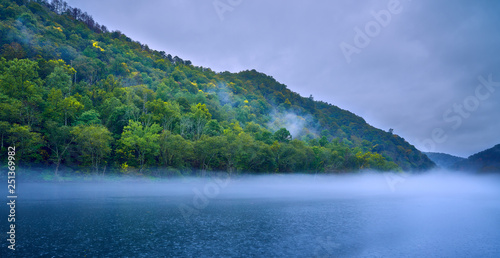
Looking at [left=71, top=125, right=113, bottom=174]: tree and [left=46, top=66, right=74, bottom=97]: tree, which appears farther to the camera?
[left=46, top=66, right=74, bottom=97]: tree

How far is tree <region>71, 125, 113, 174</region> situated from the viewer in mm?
64688

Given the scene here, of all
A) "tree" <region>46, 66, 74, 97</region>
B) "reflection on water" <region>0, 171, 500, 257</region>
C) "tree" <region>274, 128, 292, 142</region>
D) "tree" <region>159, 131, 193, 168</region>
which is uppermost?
"tree" <region>46, 66, 74, 97</region>

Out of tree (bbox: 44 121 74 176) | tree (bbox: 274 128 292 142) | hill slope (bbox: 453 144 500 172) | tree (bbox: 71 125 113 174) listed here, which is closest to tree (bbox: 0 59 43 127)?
tree (bbox: 44 121 74 176)

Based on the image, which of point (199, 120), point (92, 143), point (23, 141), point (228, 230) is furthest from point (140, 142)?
point (228, 230)

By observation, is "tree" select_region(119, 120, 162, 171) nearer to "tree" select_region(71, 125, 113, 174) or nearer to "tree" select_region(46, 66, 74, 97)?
"tree" select_region(71, 125, 113, 174)

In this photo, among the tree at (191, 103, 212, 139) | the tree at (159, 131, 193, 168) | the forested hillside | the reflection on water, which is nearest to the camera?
the reflection on water

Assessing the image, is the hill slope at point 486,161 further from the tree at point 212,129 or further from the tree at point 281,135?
the tree at point 212,129

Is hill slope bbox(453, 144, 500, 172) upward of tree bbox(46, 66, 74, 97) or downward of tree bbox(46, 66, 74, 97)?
downward

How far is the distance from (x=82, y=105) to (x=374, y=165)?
134318 mm

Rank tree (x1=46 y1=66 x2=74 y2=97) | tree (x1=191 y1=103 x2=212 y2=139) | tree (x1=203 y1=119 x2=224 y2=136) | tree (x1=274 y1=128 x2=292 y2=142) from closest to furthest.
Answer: tree (x1=46 y1=66 x2=74 y2=97) < tree (x1=191 y1=103 x2=212 y2=139) < tree (x1=203 y1=119 x2=224 y2=136) < tree (x1=274 y1=128 x2=292 y2=142)

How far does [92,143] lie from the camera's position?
65000 millimetres

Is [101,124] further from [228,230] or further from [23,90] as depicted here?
[228,230]

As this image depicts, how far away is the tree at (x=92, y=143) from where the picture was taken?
6469cm

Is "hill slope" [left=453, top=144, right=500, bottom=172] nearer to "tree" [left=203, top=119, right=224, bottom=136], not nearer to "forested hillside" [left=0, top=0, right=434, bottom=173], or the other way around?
"forested hillside" [left=0, top=0, right=434, bottom=173]
